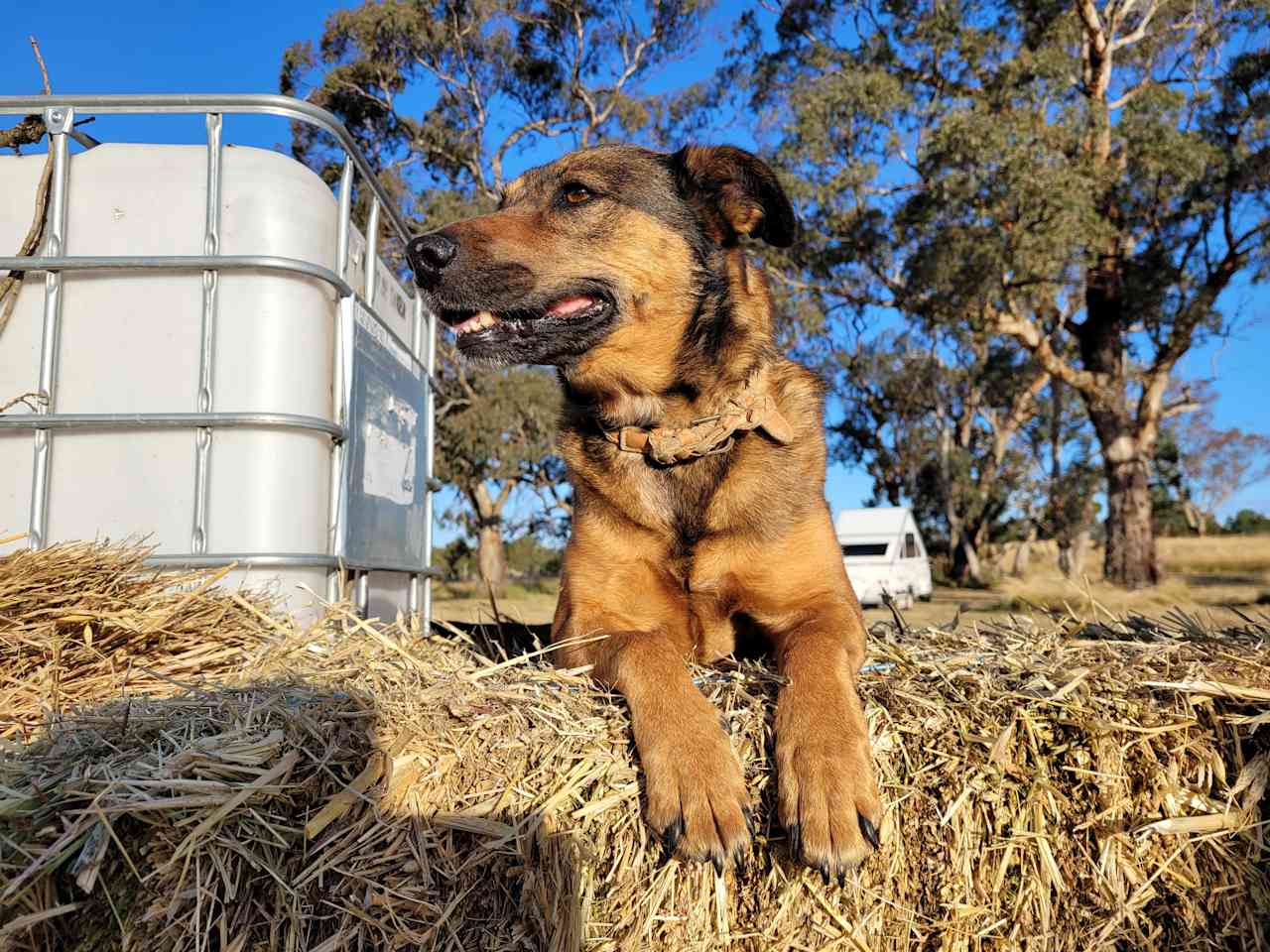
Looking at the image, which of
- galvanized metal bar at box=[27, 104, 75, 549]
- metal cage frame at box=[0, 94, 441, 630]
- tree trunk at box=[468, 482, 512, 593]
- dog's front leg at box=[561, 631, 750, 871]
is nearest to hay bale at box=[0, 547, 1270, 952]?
dog's front leg at box=[561, 631, 750, 871]

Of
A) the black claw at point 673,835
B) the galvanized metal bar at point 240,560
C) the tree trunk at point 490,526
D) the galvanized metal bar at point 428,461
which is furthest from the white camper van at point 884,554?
the black claw at point 673,835

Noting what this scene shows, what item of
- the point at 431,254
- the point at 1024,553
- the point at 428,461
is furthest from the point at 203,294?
the point at 1024,553

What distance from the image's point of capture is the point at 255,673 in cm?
265

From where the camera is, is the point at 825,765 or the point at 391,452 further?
the point at 391,452

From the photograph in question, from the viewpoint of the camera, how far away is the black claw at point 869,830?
79.4 inches

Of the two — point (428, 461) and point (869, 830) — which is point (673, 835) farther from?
point (428, 461)

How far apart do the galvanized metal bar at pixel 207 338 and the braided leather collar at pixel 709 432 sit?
1.76 metres

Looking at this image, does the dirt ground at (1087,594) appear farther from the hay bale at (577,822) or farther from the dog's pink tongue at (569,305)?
the dog's pink tongue at (569,305)

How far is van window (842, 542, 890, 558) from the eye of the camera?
85.1ft

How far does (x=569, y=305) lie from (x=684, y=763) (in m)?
1.85

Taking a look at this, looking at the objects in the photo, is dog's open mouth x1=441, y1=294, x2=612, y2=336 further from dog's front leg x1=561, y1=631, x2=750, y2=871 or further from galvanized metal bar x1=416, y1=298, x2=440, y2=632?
galvanized metal bar x1=416, y1=298, x2=440, y2=632

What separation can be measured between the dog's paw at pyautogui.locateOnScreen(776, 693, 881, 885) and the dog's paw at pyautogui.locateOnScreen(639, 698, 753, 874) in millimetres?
123

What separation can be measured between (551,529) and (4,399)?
3103cm

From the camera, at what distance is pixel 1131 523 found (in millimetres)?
20391
